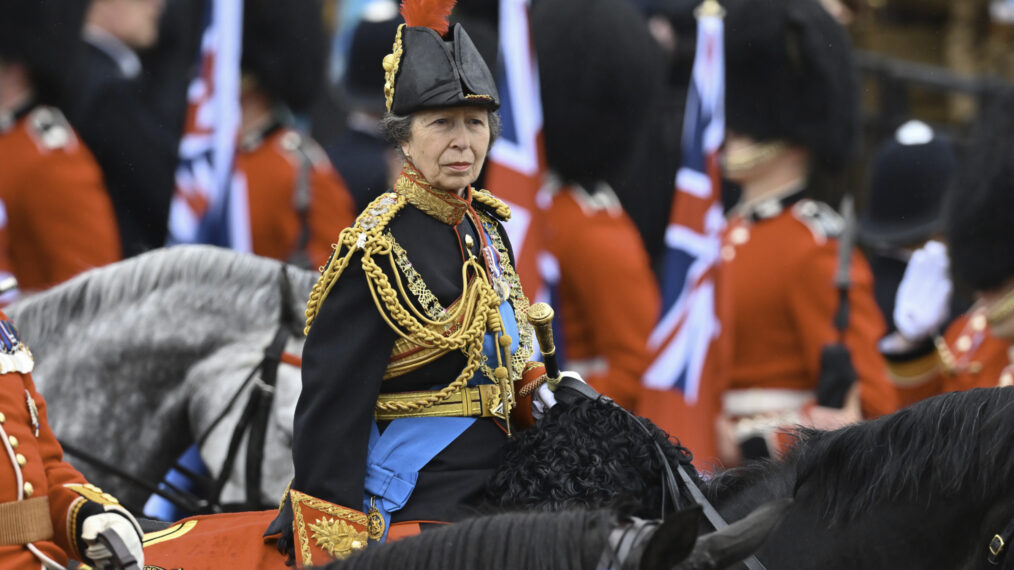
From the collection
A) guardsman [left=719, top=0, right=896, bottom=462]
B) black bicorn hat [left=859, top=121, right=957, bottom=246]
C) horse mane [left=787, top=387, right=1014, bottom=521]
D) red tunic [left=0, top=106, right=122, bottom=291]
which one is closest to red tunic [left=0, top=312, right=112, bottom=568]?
horse mane [left=787, top=387, right=1014, bottom=521]

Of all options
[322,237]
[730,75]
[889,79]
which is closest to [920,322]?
[730,75]

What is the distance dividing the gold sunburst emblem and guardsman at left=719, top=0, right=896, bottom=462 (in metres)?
3.35

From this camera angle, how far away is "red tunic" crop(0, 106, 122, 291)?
260 inches

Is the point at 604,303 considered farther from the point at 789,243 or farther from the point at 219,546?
the point at 219,546

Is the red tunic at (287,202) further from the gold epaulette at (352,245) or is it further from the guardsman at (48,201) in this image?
the gold epaulette at (352,245)

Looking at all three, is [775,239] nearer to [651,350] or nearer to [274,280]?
[651,350]

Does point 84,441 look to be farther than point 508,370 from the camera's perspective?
Yes

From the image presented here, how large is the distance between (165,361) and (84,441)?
348mm

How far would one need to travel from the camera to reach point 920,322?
22.5 ft

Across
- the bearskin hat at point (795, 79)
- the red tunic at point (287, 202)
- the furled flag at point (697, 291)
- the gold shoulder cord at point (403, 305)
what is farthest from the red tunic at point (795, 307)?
the gold shoulder cord at point (403, 305)

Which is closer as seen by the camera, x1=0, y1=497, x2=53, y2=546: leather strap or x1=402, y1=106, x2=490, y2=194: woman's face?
x1=0, y1=497, x2=53, y2=546: leather strap

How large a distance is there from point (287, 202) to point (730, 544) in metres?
5.84

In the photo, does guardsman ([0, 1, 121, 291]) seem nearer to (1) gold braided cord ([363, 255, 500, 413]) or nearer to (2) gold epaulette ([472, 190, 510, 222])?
(2) gold epaulette ([472, 190, 510, 222])

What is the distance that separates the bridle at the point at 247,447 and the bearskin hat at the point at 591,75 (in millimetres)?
4277
